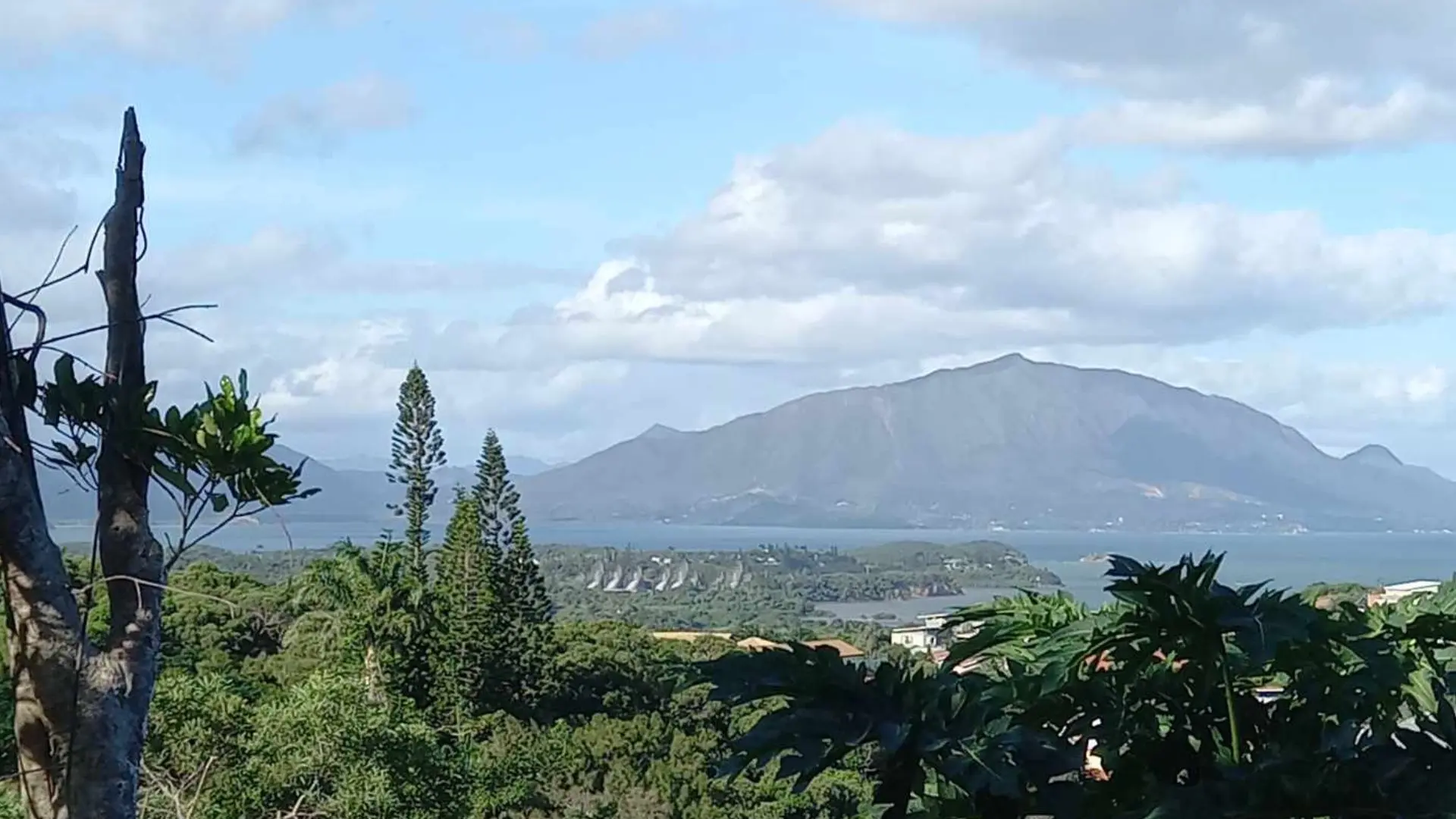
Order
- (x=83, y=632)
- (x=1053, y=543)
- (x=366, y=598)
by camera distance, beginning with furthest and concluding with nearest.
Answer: (x=1053, y=543), (x=366, y=598), (x=83, y=632)

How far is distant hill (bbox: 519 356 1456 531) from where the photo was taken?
139625mm

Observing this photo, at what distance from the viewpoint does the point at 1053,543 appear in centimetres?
10962

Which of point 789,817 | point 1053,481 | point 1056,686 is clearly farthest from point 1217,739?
point 1053,481

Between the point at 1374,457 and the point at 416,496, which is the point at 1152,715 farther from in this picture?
the point at 1374,457

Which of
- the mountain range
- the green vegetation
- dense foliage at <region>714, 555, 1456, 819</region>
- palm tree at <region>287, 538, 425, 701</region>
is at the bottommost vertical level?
the green vegetation

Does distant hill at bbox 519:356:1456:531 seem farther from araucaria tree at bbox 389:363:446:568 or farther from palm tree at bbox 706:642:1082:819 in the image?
palm tree at bbox 706:642:1082:819

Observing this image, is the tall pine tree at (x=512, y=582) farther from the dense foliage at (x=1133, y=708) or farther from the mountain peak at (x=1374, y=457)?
the mountain peak at (x=1374, y=457)

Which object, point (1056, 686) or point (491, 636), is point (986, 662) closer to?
point (1056, 686)

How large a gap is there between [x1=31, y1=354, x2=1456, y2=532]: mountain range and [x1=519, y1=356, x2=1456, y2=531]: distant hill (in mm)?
338

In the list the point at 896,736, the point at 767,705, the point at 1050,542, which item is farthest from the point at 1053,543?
the point at 896,736

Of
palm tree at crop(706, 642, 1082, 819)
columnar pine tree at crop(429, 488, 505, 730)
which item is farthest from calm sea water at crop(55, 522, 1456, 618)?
columnar pine tree at crop(429, 488, 505, 730)

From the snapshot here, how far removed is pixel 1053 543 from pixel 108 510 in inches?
Result: 4381

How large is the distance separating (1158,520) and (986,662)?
12696 centimetres

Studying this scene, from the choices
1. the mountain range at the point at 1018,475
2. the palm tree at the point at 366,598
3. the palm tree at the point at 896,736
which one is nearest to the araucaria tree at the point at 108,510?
the palm tree at the point at 896,736
